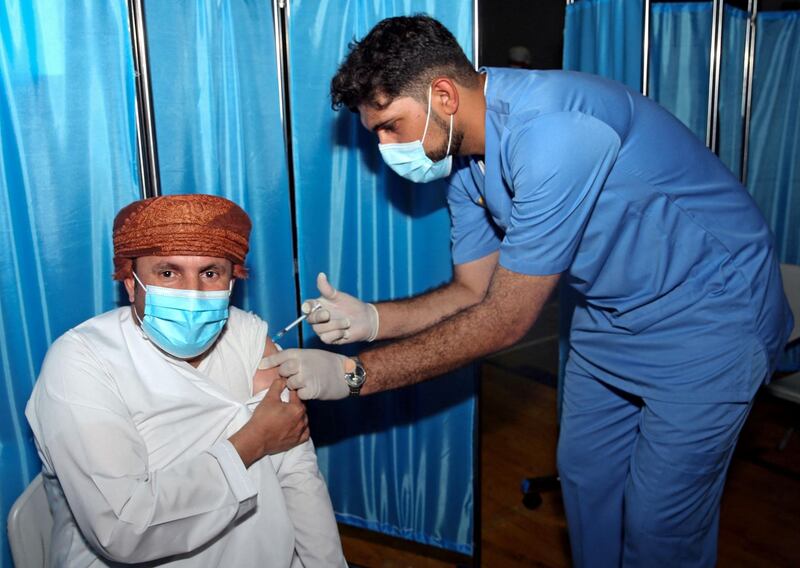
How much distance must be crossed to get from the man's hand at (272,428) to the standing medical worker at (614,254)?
50 millimetres

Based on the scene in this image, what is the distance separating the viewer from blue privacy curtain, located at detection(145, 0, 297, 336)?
1883mm

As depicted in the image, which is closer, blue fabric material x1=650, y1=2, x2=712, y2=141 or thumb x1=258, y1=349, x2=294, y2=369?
thumb x1=258, y1=349, x2=294, y2=369

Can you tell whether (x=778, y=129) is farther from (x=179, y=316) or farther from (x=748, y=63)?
(x=179, y=316)

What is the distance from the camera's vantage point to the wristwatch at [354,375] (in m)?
1.63

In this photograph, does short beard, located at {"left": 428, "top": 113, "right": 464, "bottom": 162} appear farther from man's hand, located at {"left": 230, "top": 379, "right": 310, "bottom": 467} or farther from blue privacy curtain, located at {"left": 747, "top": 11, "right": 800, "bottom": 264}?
blue privacy curtain, located at {"left": 747, "top": 11, "right": 800, "bottom": 264}

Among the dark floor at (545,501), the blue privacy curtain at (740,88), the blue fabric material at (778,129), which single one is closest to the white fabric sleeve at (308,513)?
the dark floor at (545,501)

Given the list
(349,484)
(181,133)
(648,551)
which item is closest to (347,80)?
(181,133)

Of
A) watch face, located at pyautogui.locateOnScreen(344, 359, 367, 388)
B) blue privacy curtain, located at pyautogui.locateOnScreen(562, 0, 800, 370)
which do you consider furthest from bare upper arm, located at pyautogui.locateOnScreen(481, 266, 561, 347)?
blue privacy curtain, located at pyautogui.locateOnScreen(562, 0, 800, 370)

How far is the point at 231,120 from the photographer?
2.04 m

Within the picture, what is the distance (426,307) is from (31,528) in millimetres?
1148

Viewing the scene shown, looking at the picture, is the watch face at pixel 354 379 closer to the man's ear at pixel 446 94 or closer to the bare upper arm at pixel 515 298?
the bare upper arm at pixel 515 298

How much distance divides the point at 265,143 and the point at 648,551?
5.13 ft

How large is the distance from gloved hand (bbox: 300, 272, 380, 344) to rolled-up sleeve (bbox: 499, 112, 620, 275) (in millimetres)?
498

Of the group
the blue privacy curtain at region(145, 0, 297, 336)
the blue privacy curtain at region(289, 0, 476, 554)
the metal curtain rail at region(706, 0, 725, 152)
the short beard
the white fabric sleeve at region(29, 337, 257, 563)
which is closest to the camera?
the white fabric sleeve at region(29, 337, 257, 563)
